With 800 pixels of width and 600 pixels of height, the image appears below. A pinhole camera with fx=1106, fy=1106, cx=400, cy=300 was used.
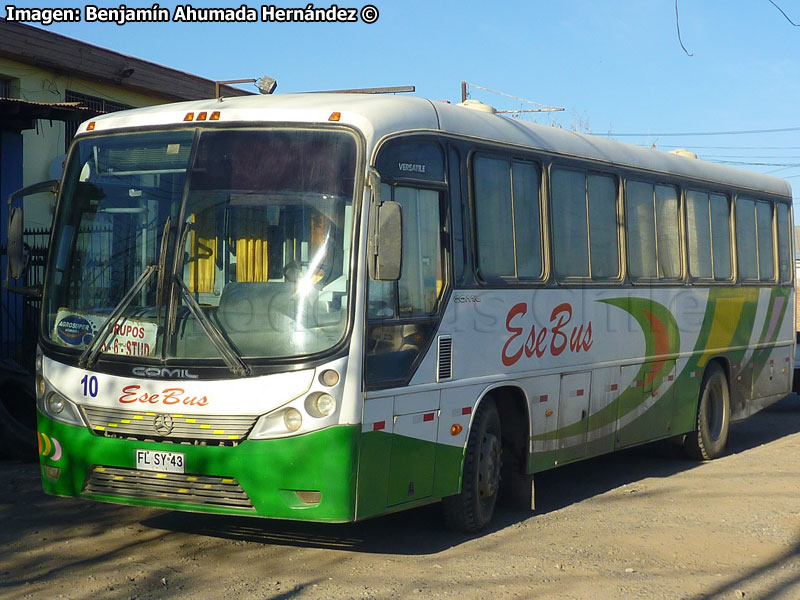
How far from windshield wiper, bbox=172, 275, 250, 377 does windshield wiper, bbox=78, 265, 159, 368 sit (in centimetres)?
29

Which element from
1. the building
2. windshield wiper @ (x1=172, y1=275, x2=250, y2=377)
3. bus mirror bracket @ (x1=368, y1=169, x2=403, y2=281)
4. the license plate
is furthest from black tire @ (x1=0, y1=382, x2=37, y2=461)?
bus mirror bracket @ (x1=368, y1=169, x2=403, y2=281)

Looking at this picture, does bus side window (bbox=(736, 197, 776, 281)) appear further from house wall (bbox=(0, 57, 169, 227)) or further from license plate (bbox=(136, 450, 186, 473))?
house wall (bbox=(0, 57, 169, 227))

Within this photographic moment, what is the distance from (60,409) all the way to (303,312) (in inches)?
75.4

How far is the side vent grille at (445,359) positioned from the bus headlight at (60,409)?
97.6 inches

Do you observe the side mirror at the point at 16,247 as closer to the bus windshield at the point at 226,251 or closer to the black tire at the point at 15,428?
the bus windshield at the point at 226,251

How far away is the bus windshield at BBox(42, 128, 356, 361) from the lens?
23.0 ft

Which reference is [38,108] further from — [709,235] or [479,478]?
[709,235]

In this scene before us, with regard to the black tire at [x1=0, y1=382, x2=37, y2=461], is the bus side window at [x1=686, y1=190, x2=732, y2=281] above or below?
above

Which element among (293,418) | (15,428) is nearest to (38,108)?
(15,428)

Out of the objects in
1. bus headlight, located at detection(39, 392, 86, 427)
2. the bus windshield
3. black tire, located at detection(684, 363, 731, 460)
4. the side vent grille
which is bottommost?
black tire, located at detection(684, 363, 731, 460)

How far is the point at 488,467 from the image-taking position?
28.1ft

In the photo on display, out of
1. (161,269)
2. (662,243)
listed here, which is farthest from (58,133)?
(161,269)

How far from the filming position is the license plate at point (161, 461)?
704cm

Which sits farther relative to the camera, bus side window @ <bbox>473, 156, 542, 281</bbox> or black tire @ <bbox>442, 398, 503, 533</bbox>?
bus side window @ <bbox>473, 156, 542, 281</bbox>
